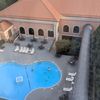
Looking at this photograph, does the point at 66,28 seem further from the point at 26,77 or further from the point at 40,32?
the point at 26,77

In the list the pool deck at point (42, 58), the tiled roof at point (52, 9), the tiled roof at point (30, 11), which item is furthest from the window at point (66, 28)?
the pool deck at point (42, 58)

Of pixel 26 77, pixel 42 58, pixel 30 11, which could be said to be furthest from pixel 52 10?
pixel 26 77

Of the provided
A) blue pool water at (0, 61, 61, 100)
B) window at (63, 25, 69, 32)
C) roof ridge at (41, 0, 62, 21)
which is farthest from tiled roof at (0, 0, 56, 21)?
blue pool water at (0, 61, 61, 100)

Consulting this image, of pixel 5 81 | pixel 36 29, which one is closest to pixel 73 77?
pixel 5 81

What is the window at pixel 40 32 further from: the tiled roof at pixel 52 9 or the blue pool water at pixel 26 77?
the blue pool water at pixel 26 77

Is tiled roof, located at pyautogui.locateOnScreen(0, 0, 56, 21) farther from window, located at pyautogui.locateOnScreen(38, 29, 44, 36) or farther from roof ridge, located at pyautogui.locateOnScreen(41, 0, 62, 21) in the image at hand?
window, located at pyautogui.locateOnScreen(38, 29, 44, 36)

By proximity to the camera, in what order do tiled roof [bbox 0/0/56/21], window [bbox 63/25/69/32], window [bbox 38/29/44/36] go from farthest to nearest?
window [bbox 38/29/44/36] → window [bbox 63/25/69/32] → tiled roof [bbox 0/0/56/21]
